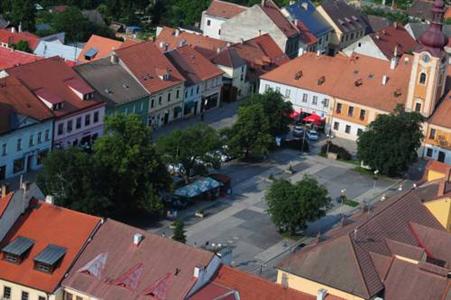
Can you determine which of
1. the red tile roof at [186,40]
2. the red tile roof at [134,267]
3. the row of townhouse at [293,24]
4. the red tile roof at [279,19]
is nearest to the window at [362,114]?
the row of townhouse at [293,24]

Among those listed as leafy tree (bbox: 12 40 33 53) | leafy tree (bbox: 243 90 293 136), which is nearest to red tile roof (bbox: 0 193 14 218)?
leafy tree (bbox: 243 90 293 136)

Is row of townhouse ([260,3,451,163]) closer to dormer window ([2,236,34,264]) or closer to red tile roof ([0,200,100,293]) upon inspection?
red tile roof ([0,200,100,293])

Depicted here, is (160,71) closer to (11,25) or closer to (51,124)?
(51,124)

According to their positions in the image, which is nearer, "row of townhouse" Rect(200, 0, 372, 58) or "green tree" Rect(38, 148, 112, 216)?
"green tree" Rect(38, 148, 112, 216)

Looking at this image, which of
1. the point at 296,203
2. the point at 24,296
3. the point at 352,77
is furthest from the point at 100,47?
the point at 24,296

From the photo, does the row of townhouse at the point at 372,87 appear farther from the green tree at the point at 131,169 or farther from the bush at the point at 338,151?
the green tree at the point at 131,169

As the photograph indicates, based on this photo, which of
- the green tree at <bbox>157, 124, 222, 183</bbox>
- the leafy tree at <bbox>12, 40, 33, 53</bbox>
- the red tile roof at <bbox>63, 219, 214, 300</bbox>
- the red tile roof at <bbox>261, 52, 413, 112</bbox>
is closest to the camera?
the red tile roof at <bbox>63, 219, 214, 300</bbox>

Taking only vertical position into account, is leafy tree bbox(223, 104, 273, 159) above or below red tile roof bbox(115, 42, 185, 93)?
below
